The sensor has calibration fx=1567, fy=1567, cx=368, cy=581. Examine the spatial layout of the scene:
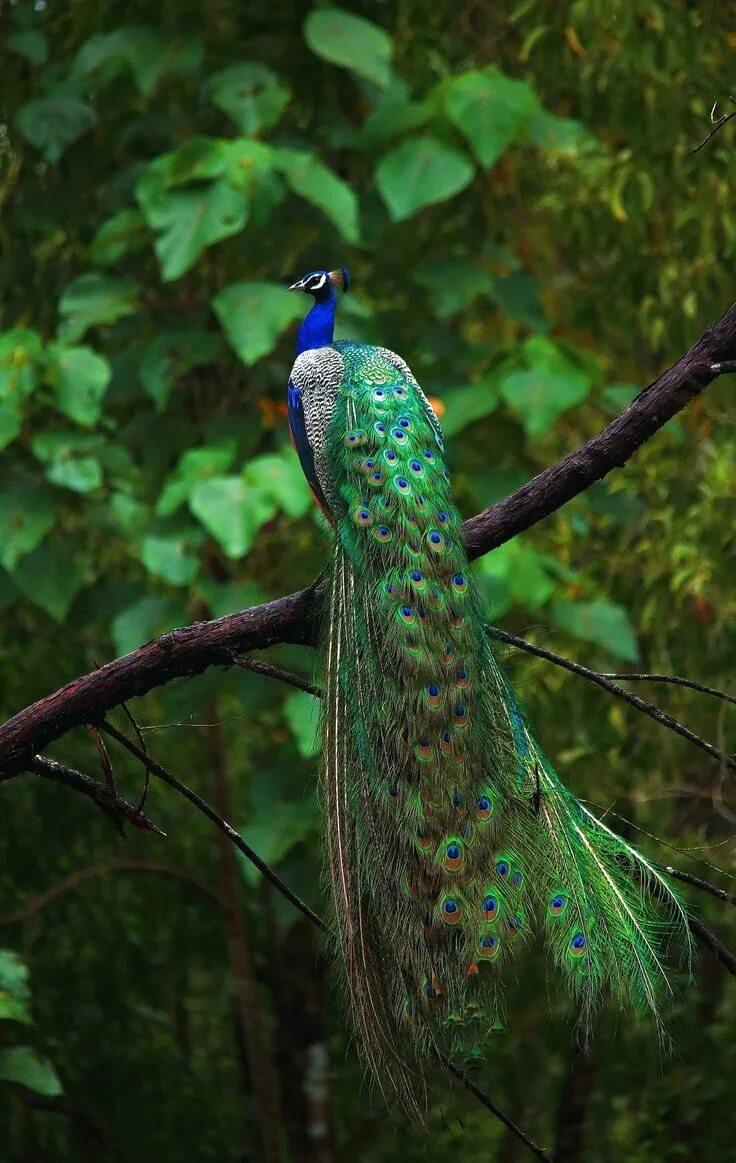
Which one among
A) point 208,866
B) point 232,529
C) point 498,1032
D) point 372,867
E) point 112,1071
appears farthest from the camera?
point 208,866

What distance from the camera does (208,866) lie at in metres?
5.71

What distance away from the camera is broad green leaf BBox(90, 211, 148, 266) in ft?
12.4

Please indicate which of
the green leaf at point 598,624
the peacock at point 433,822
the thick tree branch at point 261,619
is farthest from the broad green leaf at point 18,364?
the thick tree branch at point 261,619

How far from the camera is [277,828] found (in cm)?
379

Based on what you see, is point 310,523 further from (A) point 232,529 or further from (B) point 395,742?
(B) point 395,742

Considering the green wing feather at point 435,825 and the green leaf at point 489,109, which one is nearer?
the green wing feather at point 435,825

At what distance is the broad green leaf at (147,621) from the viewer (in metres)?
3.81

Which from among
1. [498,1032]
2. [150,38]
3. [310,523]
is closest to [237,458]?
[310,523]

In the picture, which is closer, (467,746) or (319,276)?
(467,746)

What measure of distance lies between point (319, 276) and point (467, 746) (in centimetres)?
148

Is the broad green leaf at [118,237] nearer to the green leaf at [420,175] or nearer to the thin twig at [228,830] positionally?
the green leaf at [420,175]

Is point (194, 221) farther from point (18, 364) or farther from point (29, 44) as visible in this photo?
point (29, 44)

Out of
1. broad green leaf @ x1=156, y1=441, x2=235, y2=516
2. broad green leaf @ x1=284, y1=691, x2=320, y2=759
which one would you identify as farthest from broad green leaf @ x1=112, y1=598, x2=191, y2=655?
broad green leaf @ x1=284, y1=691, x2=320, y2=759

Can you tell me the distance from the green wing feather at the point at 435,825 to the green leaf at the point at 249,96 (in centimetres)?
129
